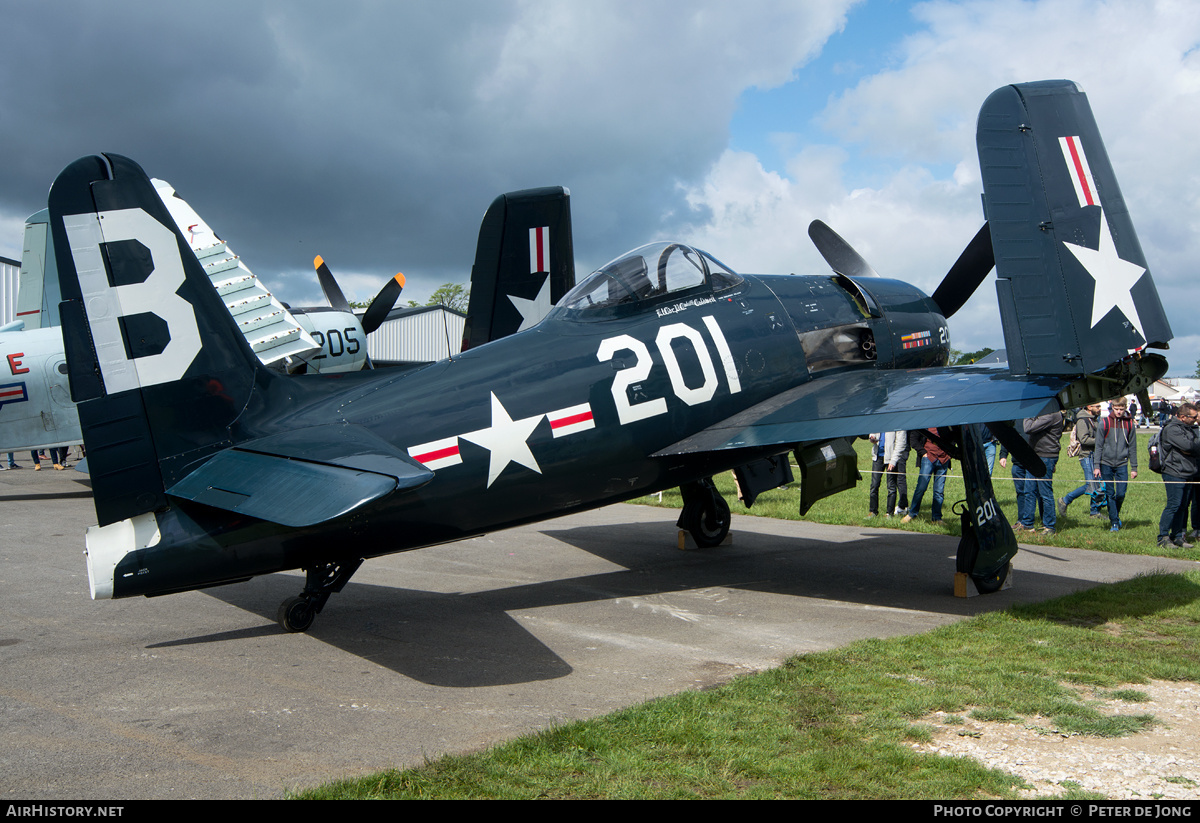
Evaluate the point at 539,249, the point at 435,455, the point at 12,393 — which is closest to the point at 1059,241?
the point at 435,455

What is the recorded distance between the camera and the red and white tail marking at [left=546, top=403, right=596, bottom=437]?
21.3ft

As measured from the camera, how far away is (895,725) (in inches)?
178

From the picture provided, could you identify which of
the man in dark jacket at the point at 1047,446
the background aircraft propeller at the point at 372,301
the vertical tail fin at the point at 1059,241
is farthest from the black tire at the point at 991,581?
the background aircraft propeller at the point at 372,301

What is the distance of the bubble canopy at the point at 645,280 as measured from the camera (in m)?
7.35

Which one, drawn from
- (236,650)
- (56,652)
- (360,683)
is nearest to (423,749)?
(360,683)

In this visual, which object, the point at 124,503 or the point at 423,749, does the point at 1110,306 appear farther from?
the point at 124,503

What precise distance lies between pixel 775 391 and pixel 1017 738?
13.1ft

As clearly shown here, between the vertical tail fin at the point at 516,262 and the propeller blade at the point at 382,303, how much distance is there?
7986mm

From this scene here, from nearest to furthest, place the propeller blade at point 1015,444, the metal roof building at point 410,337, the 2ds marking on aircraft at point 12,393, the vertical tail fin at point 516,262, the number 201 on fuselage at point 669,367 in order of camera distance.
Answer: the number 201 on fuselage at point 669,367 → the propeller blade at point 1015,444 → the vertical tail fin at point 516,262 → the 2ds marking on aircraft at point 12,393 → the metal roof building at point 410,337

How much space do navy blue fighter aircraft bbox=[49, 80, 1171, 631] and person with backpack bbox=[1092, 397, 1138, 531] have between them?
548 cm

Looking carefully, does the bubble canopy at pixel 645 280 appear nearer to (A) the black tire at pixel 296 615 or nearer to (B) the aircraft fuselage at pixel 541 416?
(B) the aircraft fuselage at pixel 541 416

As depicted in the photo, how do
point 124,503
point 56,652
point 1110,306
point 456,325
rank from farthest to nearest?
point 456,325
point 1110,306
point 56,652
point 124,503

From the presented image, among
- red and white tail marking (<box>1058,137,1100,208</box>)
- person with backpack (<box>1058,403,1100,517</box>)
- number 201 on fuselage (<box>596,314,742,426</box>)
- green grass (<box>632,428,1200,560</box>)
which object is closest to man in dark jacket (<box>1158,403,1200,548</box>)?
green grass (<box>632,428,1200,560</box>)
